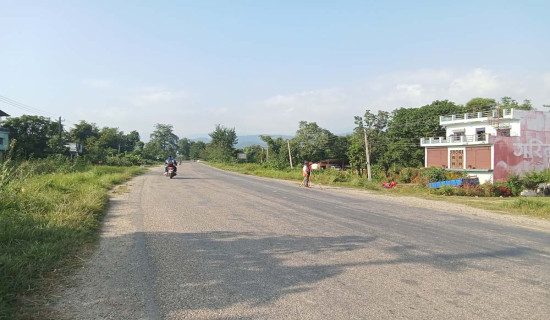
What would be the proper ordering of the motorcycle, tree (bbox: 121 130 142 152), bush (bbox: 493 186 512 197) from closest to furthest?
1. bush (bbox: 493 186 512 197)
2. the motorcycle
3. tree (bbox: 121 130 142 152)

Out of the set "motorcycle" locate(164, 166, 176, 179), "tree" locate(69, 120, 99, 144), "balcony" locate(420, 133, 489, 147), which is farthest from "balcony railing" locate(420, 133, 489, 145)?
"tree" locate(69, 120, 99, 144)

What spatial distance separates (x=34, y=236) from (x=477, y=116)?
181 ft

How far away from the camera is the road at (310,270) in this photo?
3730 millimetres

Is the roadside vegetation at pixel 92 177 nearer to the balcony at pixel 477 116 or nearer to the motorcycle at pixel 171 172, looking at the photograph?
the motorcycle at pixel 171 172

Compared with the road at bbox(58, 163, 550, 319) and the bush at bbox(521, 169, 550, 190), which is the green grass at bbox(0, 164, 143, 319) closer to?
the road at bbox(58, 163, 550, 319)

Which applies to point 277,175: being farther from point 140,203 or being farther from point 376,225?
point 376,225

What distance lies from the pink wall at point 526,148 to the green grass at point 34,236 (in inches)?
1636

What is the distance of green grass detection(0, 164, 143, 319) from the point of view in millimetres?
4113

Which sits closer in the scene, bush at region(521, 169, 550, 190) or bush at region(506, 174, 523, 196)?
bush at region(506, 174, 523, 196)

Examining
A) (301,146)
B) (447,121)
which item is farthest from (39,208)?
(301,146)

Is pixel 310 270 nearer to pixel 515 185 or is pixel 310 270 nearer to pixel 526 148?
pixel 515 185

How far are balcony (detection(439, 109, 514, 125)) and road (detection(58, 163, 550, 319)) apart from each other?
137 feet

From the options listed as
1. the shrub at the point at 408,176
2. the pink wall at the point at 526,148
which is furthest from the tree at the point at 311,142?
the pink wall at the point at 526,148

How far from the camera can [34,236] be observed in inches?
235
